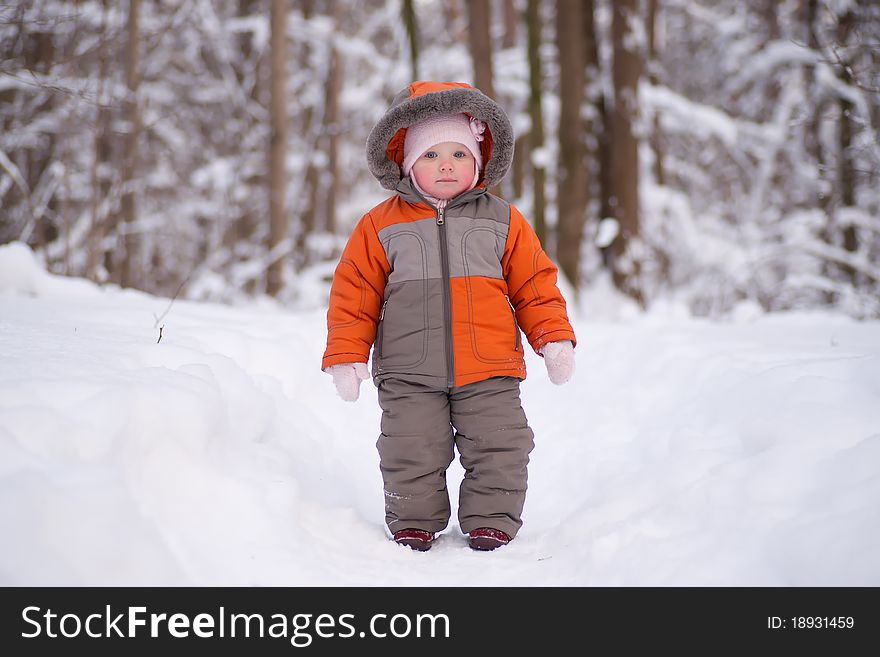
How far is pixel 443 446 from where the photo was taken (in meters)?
2.32

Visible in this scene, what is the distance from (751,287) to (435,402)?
5889mm

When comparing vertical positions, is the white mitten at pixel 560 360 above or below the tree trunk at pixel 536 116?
below

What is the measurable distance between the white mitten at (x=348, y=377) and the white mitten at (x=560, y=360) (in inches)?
23.8

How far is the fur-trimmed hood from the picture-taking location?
2270 mm

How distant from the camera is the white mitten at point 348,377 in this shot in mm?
2174

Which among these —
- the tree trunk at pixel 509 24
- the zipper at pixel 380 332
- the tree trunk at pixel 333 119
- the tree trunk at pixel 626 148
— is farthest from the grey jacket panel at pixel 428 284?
the tree trunk at pixel 509 24

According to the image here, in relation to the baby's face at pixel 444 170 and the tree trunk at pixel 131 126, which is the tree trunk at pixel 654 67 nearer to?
the tree trunk at pixel 131 126

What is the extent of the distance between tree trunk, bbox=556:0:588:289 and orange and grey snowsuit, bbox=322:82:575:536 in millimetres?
5119

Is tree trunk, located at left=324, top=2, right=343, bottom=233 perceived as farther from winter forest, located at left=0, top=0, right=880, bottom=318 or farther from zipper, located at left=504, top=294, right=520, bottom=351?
zipper, located at left=504, top=294, right=520, bottom=351

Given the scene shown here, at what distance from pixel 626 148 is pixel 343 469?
581cm

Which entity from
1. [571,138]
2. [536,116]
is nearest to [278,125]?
[536,116]

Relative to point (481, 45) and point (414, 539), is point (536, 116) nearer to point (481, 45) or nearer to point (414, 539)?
point (481, 45)

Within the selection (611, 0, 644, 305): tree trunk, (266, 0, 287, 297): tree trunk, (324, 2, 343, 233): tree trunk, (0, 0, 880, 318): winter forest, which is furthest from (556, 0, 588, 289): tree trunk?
(324, 2, 343, 233): tree trunk

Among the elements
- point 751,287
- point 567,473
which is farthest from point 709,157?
point 567,473
